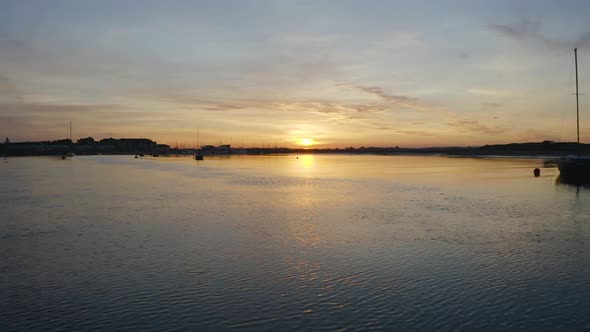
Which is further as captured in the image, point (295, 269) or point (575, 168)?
point (575, 168)

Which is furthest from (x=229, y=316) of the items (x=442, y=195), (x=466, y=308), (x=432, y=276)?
(x=442, y=195)

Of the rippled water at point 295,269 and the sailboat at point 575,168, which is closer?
the rippled water at point 295,269

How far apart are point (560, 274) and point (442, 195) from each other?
2502 cm

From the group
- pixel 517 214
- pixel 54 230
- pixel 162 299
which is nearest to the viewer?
pixel 162 299

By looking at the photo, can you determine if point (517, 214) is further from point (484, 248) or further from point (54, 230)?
point (54, 230)

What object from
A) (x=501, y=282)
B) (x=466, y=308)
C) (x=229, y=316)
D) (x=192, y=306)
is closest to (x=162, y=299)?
(x=192, y=306)

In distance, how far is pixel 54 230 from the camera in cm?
2198

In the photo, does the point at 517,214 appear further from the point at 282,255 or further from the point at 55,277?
the point at 55,277

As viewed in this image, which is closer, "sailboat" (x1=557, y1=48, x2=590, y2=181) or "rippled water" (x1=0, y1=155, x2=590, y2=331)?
"rippled water" (x1=0, y1=155, x2=590, y2=331)

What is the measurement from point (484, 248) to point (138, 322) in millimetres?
14046

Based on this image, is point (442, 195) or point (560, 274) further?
point (442, 195)

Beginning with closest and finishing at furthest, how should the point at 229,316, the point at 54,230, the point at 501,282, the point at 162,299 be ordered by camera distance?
1. the point at 229,316
2. the point at 162,299
3. the point at 501,282
4. the point at 54,230

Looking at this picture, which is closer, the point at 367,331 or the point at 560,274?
the point at 367,331

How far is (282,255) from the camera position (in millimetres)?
17031
